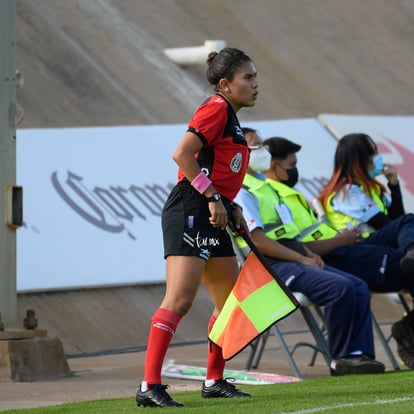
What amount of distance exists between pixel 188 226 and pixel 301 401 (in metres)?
1.06

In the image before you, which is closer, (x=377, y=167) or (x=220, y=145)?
(x=220, y=145)

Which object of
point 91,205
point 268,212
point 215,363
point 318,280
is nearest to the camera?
point 215,363

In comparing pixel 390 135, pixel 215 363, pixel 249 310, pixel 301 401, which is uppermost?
pixel 390 135

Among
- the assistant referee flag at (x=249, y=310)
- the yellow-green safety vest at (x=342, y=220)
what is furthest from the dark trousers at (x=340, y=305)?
the assistant referee flag at (x=249, y=310)

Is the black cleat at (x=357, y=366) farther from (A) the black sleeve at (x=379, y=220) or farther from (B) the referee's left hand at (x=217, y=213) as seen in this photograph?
(B) the referee's left hand at (x=217, y=213)

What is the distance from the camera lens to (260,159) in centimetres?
957

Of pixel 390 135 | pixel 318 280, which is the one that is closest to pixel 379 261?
pixel 318 280

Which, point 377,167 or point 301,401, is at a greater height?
point 377,167

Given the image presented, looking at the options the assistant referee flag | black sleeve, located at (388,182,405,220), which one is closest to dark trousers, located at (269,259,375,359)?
black sleeve, located at (388,182,405,220)

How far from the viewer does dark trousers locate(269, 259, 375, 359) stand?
9.07 metres

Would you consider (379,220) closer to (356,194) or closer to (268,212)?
(356,194)

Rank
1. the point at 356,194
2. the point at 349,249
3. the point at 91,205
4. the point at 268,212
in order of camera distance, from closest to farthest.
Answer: the point at 268,212 < the point at 349,249 < the point at 356,194 < the point at 91,205

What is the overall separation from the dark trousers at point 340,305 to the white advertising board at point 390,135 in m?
5.77

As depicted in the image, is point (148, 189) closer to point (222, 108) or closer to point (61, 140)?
point (61, 140)
